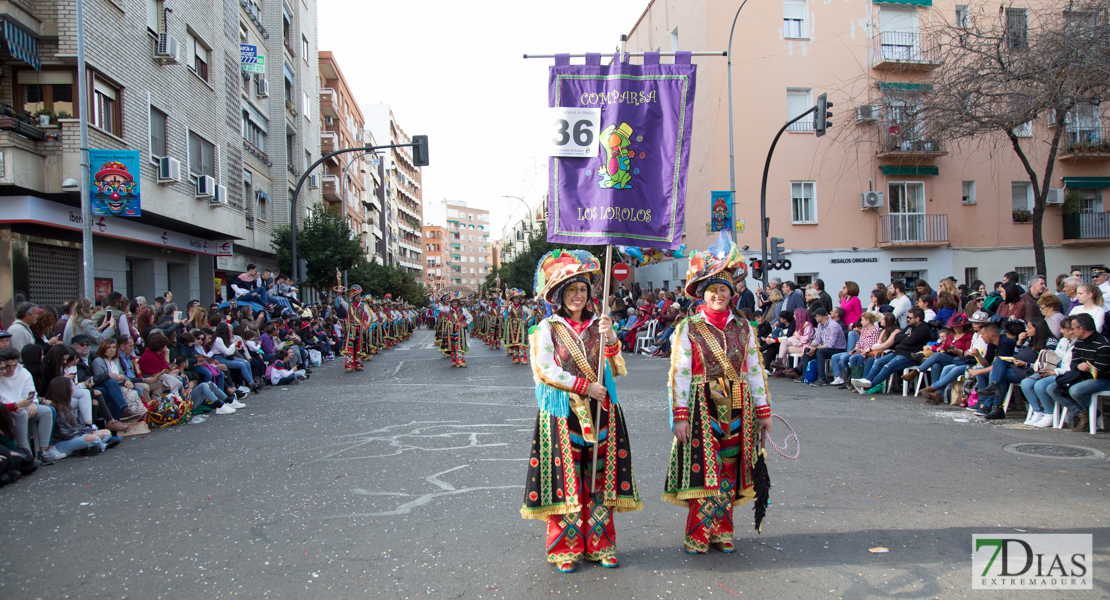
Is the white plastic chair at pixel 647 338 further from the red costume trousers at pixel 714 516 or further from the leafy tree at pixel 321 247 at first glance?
the red costume trousers at pixel 714 516

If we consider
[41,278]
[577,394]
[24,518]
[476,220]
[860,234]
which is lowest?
[24,518]

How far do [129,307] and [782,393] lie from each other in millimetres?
11329

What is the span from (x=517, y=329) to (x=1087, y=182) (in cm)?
2414

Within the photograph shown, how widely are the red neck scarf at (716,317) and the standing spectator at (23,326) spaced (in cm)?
861

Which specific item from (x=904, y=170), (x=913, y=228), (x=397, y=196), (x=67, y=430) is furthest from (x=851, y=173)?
(x=397, y=196)

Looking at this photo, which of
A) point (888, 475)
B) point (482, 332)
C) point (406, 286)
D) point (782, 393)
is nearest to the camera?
point (888, 475)

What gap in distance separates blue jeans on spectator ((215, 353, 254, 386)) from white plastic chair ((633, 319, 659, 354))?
11430 mm

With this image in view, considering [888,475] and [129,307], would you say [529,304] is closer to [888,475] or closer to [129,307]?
[129,307]

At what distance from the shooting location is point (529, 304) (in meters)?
21.6

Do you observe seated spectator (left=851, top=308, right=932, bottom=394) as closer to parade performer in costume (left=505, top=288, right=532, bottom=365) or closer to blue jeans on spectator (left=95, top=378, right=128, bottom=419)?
parade performer in costume (left=505, top=288, right=532, bottom=365)

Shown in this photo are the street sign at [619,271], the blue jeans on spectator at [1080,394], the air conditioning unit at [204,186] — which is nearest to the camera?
the street sign at [619,271]

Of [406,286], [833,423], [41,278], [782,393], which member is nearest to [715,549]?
[833,423]

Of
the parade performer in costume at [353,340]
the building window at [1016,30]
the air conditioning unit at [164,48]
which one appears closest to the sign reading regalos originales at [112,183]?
the parade performer in costume at [353,340]

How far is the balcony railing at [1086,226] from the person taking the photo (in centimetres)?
2833
